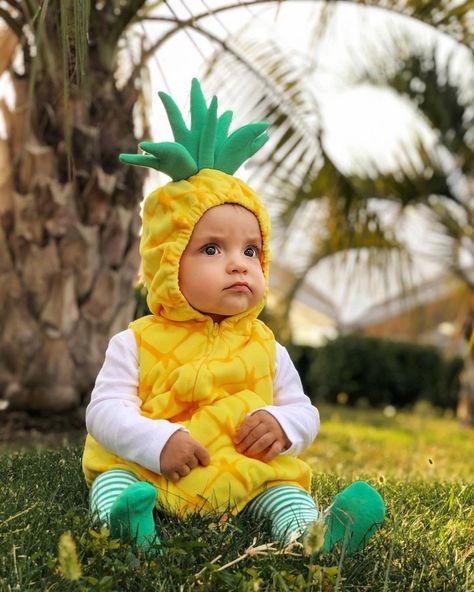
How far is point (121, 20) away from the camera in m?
4.48

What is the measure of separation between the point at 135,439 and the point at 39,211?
2.71 meters

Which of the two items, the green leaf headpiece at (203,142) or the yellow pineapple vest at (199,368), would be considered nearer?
the yellow pineapple vest at (199,368)

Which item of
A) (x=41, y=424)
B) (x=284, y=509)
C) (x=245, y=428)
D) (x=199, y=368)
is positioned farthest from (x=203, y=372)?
(x=41, y=424)

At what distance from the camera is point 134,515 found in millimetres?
1905

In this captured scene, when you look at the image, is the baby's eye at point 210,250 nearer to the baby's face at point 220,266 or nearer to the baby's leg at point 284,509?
the baby's face at point 220,266

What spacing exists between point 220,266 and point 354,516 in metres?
0.77

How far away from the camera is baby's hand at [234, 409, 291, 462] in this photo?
2.20 metres

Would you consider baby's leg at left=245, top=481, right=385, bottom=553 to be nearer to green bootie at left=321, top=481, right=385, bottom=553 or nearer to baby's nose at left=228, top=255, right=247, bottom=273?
green bootie at left=321, top=481, right=385, bottom=553

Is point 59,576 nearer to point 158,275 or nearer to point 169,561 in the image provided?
point 169,561

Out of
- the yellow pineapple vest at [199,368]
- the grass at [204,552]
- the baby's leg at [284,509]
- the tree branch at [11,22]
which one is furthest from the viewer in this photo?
the tree branch at [11,22]

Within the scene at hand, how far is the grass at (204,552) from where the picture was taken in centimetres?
171

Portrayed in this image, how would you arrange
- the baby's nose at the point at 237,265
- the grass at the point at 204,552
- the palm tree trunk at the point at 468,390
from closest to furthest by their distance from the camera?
the grass at the point at 204,552 → the baby's nose at the point at 237,265 → the palm tree trunk at the point at 468,390

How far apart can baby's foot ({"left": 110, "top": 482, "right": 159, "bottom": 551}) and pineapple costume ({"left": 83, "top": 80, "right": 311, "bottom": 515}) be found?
205 millimetres

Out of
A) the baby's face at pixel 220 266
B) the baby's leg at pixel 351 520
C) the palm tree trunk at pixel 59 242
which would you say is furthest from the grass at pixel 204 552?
the palm tree trunk at pixel 59 242
